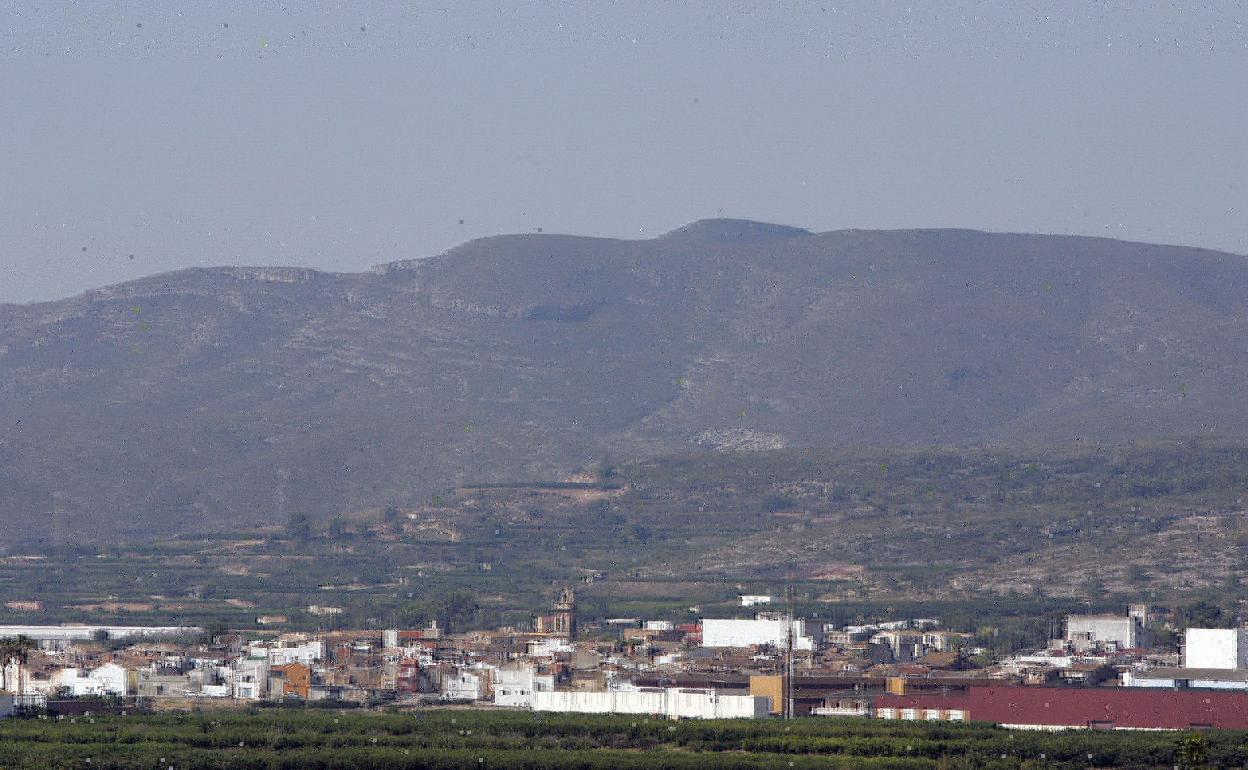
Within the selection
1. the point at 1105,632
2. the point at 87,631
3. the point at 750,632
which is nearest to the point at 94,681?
the point at 750,632

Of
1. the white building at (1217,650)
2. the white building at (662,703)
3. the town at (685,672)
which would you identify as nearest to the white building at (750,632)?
the town at (685,672)

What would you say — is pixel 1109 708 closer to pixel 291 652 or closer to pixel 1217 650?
pixel 1217 650

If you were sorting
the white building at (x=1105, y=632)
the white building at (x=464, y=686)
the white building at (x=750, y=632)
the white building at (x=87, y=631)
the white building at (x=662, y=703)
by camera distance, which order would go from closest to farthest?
the white building at (x=662, y=703) < the white building at (x=464, y=686) < the white building at (x=1105, y=632) < the white building at (x=750, y=632) < the white building at (x=87, y=631)

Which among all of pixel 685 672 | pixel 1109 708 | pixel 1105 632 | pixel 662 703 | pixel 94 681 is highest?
pixel 1105 632

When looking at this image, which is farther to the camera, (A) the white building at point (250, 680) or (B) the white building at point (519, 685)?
(A) the white building at point (250, 680)

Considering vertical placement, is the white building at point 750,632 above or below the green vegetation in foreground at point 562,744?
above

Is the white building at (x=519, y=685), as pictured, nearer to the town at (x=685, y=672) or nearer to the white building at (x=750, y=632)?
the town at (x=685, y=672)

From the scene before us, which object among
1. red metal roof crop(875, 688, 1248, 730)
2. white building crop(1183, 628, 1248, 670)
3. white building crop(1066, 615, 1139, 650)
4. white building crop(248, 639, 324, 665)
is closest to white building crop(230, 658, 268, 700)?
white building crop(248, 639, 324, 665)

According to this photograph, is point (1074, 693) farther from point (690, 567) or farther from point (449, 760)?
point (690, 567)
